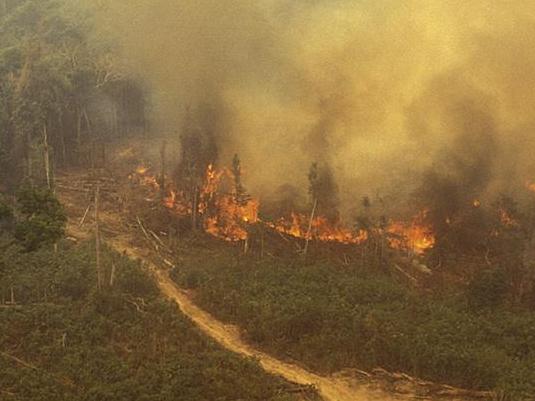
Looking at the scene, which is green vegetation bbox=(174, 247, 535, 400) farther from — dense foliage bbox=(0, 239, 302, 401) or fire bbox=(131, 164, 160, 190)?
fire bbox=(131, 164, 160, 190)

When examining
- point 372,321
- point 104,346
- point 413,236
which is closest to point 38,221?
point 104,346

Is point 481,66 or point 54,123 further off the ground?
point 481,66

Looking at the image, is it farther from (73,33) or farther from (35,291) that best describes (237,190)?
(73,33)

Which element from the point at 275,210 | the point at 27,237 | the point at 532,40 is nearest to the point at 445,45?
the point at 532,40

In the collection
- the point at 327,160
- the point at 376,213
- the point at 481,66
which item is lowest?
the point at 376,213

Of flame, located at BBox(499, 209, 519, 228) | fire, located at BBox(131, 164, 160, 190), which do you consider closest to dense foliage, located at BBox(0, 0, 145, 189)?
fire, located at BBox(131, 164, 160, 190)

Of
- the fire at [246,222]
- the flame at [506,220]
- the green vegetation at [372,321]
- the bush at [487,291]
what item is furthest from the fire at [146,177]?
the bush at [487,291]

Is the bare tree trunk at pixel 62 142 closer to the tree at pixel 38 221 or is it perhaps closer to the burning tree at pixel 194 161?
the burning tree at pixel 194 161
